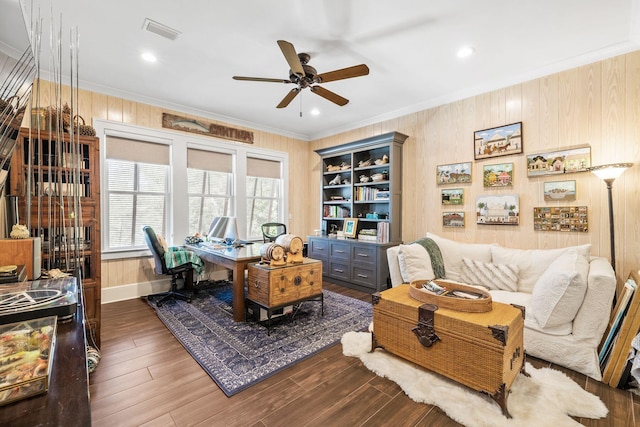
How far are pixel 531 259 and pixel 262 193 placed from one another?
14.0 ft

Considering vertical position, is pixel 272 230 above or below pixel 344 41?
below

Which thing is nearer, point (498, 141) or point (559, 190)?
point (559, 190)

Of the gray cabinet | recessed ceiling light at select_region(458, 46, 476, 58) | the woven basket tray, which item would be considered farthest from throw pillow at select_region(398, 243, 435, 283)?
recessed ceiling light at select_region(458, 46, 476, 58)

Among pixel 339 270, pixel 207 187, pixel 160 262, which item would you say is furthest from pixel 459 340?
pixel 207 187

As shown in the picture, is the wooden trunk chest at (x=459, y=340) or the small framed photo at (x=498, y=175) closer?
the wooden trunk chest at (x=459, y=340)

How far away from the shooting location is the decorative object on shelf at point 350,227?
186 inches

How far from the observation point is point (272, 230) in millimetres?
5137

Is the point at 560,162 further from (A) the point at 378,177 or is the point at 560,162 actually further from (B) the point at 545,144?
(A) the point at 378,177

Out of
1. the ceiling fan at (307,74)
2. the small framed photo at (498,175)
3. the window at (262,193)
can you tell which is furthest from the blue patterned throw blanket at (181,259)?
the small framed photo at (498,175)

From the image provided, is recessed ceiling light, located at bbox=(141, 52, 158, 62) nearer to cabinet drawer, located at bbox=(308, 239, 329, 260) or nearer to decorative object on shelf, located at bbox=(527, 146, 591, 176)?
cabinet drawer, located at bbox=(308, 239, 329, 260)

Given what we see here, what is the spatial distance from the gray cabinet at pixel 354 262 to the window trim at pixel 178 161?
1.59 metres

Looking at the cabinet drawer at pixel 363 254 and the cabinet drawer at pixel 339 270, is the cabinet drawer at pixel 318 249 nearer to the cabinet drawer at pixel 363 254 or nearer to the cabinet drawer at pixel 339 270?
the cabinet drawer at pixel 339 270

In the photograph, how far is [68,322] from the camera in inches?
37.4

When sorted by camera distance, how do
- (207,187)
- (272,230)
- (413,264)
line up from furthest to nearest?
(272,230)
(207,187)
(413,264)
